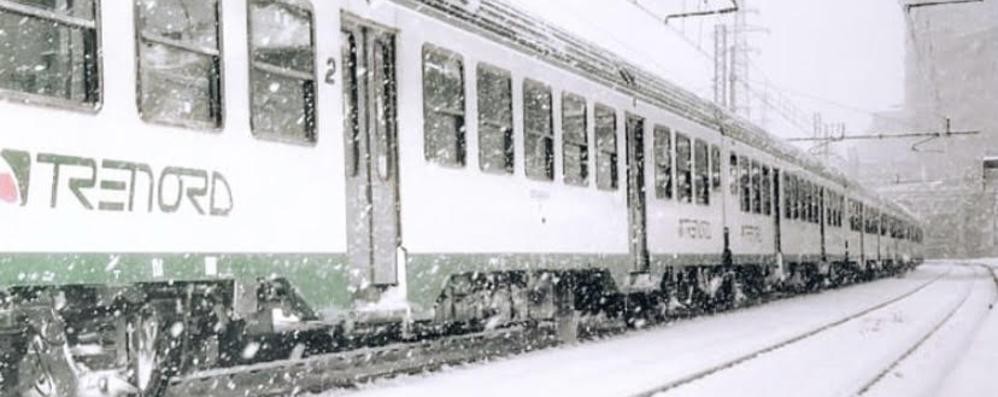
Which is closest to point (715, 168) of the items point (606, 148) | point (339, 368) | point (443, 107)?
point (606, 148)

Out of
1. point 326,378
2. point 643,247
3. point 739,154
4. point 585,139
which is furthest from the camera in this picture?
point 739,154

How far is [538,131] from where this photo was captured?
11719 mm

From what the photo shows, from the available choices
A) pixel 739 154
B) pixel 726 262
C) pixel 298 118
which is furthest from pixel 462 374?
pixel 739 154

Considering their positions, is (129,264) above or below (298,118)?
below

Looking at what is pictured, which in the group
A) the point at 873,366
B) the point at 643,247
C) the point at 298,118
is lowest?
the point at 873,366

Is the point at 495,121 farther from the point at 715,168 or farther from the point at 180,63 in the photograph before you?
the point at 715,168

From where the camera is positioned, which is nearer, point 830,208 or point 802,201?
Answer: point 802,201

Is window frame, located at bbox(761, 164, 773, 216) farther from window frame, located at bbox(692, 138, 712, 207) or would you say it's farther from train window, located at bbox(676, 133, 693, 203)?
train window, located at bbox(676, 133, 693, 203)

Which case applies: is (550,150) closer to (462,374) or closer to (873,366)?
(462,374)

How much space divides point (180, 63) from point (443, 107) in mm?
3242

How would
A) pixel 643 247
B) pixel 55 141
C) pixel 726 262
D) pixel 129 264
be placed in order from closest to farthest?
pixel 55 141 < pixel 129 264 < pixel 643 247 < pixel 726 262

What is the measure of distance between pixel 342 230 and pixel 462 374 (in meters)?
2.13

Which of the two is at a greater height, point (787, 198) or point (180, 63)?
point (180, 63)

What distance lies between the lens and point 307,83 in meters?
8.16
